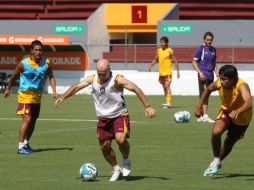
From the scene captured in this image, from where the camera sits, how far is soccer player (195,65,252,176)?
12.6 m

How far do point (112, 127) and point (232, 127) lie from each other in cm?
172

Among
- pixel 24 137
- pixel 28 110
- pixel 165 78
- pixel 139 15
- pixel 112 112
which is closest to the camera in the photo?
pixel 112 112

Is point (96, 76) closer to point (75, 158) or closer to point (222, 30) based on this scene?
point (75, 158)

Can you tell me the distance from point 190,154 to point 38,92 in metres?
2.93

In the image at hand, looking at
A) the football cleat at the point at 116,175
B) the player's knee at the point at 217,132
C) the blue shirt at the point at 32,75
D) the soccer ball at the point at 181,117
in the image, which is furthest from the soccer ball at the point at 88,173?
the soccer ball at the point at 181,117

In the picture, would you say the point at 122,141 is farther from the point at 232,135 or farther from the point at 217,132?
the point at 232,135

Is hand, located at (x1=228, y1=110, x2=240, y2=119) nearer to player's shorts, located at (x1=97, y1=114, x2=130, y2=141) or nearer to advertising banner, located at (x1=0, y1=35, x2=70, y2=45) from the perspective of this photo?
player's shorts, located at (x1=97, y1=114, x2=130, y2=141)

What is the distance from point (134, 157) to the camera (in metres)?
15.5

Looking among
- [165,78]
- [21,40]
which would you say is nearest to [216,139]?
[165,78]

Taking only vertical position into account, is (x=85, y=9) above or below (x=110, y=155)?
above

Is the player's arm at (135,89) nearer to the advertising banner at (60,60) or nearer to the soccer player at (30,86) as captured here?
the soccer player at (30,86)

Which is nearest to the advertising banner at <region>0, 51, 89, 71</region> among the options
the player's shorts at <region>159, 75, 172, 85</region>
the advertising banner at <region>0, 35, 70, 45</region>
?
the advertising banner at <region>0, 35, 70, 45</region>

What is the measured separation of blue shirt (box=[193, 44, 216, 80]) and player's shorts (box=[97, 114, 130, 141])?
33.5 feet

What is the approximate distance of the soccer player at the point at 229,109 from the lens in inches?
495
